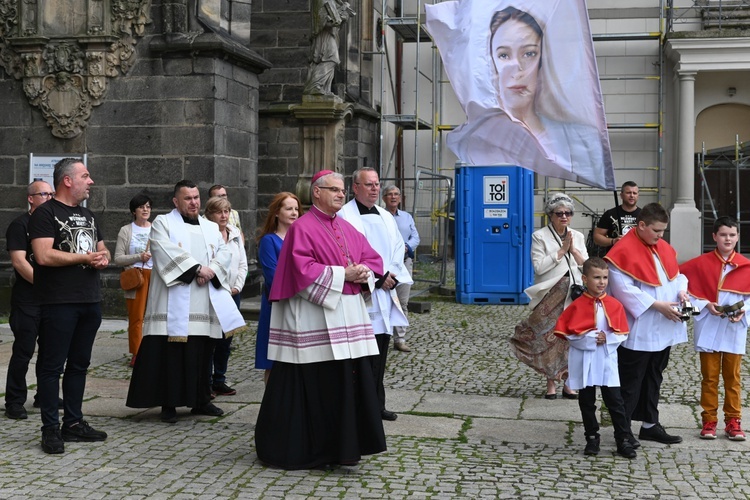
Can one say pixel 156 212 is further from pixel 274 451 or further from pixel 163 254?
pixel 274 451

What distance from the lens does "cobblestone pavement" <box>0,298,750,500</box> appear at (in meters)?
5.98

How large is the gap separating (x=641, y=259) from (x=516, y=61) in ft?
12.9

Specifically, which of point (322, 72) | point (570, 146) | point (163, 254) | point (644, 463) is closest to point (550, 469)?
point (644, 463)

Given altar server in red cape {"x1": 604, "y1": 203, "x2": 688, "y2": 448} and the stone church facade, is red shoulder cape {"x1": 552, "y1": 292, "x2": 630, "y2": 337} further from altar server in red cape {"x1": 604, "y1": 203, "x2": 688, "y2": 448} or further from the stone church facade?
the stone church facade

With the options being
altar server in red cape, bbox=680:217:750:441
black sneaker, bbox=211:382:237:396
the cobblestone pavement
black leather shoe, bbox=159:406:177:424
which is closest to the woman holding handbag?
the cobblestone pavement

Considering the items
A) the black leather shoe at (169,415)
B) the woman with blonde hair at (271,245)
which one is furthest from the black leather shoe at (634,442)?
the black leather shoe at (169,415)

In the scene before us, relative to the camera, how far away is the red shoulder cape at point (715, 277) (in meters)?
7.38

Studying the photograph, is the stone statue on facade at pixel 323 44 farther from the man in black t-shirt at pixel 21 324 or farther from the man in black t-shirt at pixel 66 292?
the man in black t-shirt at pixel 66 292

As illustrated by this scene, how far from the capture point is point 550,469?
6516mm

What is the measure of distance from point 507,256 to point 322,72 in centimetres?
432

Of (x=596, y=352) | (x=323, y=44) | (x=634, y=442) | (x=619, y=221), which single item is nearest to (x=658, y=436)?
(x=634, y=442)

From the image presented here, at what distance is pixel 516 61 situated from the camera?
34.9 ft

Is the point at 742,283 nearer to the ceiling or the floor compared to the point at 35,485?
nearer to the ceiling

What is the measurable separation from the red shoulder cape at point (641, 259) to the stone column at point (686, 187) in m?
17.4
